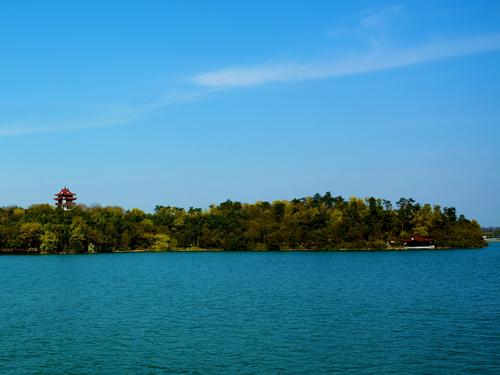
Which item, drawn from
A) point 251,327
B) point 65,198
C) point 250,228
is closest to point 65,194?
point 65,198

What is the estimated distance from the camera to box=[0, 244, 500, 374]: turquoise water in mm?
25172

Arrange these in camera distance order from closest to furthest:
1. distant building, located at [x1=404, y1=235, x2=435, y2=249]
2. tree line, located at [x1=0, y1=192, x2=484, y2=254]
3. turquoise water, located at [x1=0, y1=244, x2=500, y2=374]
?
turquoise water, located at [x1=0, y1=244, x2=500, y2=374], tree line, located at [x1=0, y1=192, x2=484, y2=254], distant building, located at [x1=404, y1=235, x2=435, y2=249]

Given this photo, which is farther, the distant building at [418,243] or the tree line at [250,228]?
the distant building at [418,243]

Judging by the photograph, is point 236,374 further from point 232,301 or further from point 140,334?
point 232,301

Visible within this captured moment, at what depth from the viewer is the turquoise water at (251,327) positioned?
2517 cm

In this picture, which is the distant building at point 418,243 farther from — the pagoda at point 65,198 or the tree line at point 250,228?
the pagoda at point 65,198

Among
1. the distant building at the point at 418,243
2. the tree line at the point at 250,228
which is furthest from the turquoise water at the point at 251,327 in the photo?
the distant building at the point at 418,243

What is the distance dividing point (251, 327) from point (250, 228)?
396 ft

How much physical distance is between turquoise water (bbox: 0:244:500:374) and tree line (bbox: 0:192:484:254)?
8591cm

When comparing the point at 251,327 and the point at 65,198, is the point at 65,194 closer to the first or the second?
the point at 65,198

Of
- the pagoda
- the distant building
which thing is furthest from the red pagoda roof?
the distant building

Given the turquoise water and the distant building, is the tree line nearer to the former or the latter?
the distant building

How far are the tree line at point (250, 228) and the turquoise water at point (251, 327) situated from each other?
85.9 m

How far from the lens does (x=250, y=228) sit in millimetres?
154250
